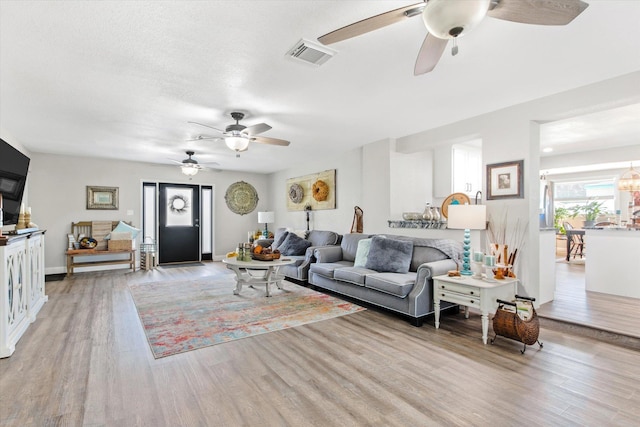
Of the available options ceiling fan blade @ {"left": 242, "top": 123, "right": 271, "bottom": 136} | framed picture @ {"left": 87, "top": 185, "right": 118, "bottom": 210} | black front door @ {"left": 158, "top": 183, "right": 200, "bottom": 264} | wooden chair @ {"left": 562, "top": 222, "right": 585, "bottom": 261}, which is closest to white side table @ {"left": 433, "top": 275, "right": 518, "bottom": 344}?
ceiling fan blade @ {"left": 242, "top": 123, "right": 271, "bottom": 136}

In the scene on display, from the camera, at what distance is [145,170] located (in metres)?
7.42

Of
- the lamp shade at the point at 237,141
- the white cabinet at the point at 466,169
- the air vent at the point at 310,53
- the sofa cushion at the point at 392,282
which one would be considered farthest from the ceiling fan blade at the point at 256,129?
the white cabinet at the point at 466,169

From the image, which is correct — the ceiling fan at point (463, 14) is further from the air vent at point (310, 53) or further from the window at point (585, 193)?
the window at point (585, 193)

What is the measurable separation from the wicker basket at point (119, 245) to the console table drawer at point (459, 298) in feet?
20.4

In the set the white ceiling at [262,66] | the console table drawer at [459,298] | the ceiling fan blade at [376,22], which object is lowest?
the console table drawer at [459,298]

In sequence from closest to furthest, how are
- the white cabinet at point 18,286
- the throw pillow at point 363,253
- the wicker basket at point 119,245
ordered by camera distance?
the white cabinet at point 18,286 < the throw pillow at point 363,253 < the wicker basket at point 119,245

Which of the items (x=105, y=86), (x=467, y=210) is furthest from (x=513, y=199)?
(x=105, y=86)

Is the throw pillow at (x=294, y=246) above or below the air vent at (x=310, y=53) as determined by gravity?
below

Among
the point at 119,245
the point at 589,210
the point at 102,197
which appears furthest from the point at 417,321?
the point at 589,210

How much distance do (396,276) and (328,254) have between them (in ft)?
5.28

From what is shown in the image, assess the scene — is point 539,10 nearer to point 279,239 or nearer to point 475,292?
point 475,292

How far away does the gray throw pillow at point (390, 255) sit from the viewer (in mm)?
4008

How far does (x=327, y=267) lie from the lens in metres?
4.70

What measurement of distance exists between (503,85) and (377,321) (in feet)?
8.92
